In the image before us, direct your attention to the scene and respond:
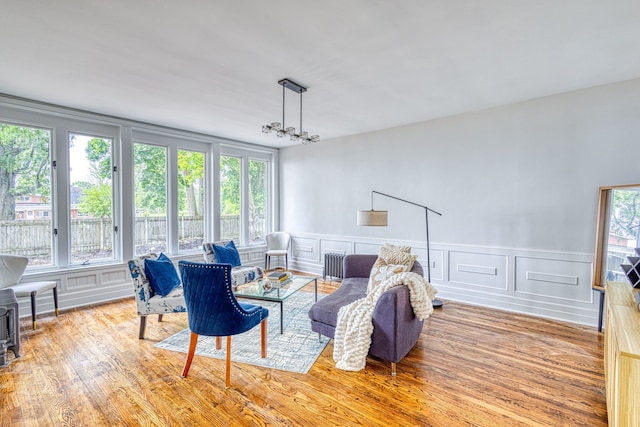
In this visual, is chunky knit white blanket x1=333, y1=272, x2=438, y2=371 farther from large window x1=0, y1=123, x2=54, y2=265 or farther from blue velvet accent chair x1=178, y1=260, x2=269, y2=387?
large window x1=0, y1=123, x2=54, y2=265

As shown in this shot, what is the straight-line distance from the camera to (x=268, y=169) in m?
6.96

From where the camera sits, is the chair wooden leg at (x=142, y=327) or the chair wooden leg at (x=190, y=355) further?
the chair wooden leg at (x=142, y=327)

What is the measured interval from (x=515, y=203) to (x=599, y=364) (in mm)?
1990

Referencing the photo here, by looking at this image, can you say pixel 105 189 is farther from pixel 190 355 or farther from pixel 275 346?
pixel 275 346

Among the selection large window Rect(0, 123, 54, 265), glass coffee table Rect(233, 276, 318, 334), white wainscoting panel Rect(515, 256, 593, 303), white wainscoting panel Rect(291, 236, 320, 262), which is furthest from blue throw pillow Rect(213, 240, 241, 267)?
white wainscoting panel Rect(515, 256, 593, 303)

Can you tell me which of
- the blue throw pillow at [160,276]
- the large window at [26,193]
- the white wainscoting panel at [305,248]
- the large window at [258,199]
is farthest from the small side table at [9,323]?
the white wainscoting panel at [305,248]

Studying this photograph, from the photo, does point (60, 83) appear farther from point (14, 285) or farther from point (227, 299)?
point (227, 299)

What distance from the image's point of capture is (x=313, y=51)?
2586 millimetres

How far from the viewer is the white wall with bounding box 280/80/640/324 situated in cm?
352

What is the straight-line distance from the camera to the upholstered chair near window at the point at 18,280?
136 inches

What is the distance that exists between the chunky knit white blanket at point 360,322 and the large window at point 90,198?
3.92 metres

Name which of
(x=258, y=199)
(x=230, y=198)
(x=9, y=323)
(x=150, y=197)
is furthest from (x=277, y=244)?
(x=9, y=323)

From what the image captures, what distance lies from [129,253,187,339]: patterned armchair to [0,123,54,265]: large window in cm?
197

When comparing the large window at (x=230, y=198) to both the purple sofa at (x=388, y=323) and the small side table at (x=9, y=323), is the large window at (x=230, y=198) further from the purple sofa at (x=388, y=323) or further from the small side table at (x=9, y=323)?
the purple sofa at (x=388, y=323)
